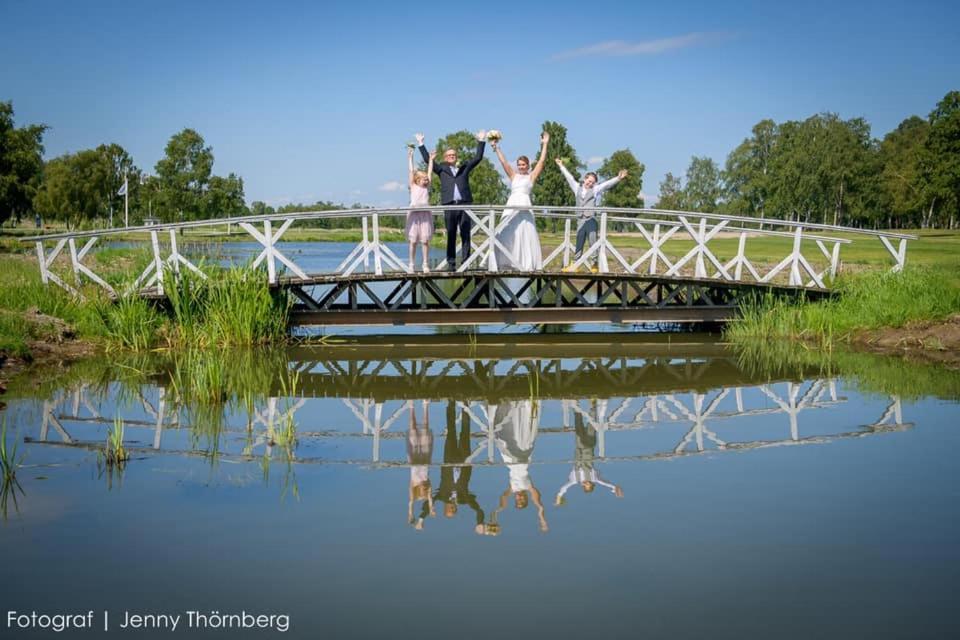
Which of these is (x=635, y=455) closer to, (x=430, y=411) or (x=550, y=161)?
(x=430, y=411)

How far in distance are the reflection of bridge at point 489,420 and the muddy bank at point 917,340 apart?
380 cm

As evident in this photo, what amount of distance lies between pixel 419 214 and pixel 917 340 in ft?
29.6

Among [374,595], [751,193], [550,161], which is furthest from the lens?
[751,193]

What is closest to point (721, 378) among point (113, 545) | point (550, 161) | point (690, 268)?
point (113, 545)

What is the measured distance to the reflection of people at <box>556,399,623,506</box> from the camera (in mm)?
7594

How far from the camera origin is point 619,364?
1462 centimetres

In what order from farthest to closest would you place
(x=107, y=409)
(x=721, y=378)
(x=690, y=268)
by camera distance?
1. (x=690, y=268)
2. (x=721, y=378)
3. (x=107, y=409)

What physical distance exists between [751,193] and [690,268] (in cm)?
7901

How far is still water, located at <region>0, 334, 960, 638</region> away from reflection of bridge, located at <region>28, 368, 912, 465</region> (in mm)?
48

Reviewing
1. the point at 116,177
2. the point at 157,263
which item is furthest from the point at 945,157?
the point at 116,177

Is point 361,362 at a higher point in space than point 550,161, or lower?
lower

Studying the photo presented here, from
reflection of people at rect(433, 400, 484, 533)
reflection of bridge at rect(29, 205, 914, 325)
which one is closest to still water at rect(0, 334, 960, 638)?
reflection of people at rect(433, 400, 484, 533)

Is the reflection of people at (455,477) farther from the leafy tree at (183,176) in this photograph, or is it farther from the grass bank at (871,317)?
the leafy tree at (183,176)

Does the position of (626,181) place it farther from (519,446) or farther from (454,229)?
(519,446)
